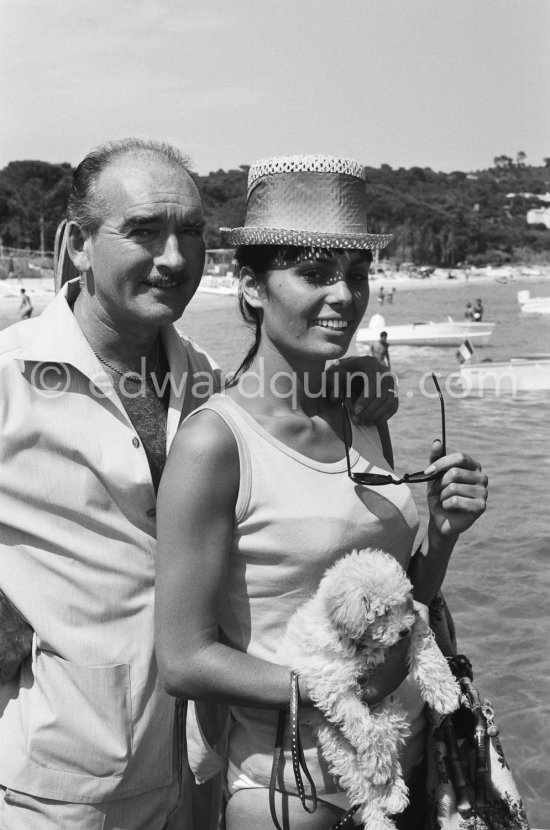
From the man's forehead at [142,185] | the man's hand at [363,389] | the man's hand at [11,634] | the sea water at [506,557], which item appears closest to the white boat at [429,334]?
the sea water at [506,557]

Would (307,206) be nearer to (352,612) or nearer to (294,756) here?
(352,612)

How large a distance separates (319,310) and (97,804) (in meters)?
1.36

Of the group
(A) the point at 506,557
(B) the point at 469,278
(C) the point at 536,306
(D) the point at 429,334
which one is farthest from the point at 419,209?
(A) the point at 506,557

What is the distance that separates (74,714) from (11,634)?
0.83 feet

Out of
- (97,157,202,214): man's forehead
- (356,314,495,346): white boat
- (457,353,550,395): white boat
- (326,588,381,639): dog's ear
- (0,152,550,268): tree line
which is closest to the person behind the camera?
(326,588,381,639): dog's ear

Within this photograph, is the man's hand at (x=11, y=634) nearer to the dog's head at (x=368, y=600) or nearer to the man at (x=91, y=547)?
the man at (x=91, y=547)

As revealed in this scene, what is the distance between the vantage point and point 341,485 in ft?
7.06

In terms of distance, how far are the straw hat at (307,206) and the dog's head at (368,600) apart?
2.43 ft

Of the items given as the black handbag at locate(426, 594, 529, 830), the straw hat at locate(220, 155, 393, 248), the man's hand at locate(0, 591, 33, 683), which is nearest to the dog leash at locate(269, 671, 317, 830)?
the black handbag at locate(426, 594, 529, 830)

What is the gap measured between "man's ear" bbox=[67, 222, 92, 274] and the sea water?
0.44 metres

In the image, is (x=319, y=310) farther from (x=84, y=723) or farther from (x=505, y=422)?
(x=505, y=422)

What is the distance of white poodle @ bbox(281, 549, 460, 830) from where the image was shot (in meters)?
1.90

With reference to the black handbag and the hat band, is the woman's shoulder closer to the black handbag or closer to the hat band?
the hat band

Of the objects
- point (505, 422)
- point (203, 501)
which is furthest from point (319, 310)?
point (505, 422)
